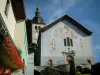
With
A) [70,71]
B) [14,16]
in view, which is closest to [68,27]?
[70,71]

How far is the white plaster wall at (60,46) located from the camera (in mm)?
30078

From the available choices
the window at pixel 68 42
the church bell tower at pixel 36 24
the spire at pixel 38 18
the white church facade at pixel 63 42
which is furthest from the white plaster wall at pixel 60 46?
the spire at pixel 38 18

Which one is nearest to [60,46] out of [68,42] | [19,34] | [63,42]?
[63,42]

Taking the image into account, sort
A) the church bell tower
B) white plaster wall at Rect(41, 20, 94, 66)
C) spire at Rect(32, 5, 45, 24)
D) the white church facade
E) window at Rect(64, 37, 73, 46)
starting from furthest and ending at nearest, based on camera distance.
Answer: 1. spire at Rect(32, 5, 45, 24)
2. the church bell tower
3. window at Rect(64, 37, 73, 46)
4. the white church facade
5. white plaster wall at Rect(41, 20, 94, 66)

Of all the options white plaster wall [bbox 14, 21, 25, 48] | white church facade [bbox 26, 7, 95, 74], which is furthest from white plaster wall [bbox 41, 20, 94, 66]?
white plaster wall [bbox 14, 21, 25, 48]

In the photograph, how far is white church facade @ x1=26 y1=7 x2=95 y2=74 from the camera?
3023cm

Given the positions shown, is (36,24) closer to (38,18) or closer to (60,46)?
(38,18)

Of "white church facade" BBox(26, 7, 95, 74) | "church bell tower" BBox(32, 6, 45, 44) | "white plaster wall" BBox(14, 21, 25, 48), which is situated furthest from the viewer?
"church bell tower" BBox(32, 6, 45, 44)

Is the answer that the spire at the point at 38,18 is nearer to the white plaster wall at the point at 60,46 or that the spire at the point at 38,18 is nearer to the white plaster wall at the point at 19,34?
the white plaster wall at the point at 60,46

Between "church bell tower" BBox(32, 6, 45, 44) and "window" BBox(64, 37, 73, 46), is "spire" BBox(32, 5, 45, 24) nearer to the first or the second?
"church bell tower" BBox(32, 6, 45, 44)

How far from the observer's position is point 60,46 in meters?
31.3

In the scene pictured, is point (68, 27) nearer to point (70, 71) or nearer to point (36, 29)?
point (70, 71)

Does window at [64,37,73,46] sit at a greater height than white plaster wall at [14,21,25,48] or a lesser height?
greater

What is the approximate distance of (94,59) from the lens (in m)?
31.5
